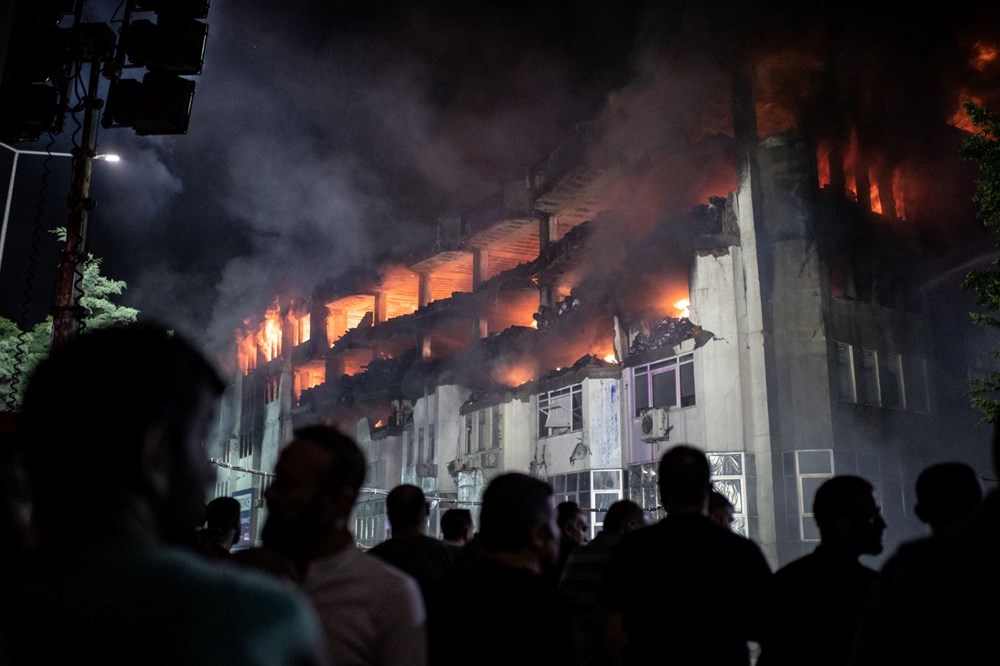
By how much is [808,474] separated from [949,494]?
21.0 meters

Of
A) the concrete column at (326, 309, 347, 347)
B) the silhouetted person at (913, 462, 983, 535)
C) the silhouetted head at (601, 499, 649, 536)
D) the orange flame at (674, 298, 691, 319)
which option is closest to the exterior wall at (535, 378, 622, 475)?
the orange flame at (674, 298, 691, 319)

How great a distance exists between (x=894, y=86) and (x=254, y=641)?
3364 centimetres

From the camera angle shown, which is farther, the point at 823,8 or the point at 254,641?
the point at 823,8

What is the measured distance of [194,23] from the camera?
7.80m

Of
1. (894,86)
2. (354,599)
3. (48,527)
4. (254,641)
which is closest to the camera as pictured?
(254,641)

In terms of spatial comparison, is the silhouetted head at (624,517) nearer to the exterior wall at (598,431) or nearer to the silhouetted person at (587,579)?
the silhouetted person at (587,579)

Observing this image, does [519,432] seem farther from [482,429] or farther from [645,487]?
[645,487]

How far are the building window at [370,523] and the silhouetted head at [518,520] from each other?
38118 millimetres

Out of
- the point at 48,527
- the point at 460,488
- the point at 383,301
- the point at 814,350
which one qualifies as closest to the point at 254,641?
the point at 48,527

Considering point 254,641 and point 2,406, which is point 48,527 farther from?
point 2,406

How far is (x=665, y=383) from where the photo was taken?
26.7 m

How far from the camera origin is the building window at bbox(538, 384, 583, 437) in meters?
29.8

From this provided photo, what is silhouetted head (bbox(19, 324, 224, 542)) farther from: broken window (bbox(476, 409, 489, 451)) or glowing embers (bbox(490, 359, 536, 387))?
glowing embers (bbox(490, 359, 536, 387))

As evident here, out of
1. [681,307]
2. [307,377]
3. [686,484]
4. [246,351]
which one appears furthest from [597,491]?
[246,351]
